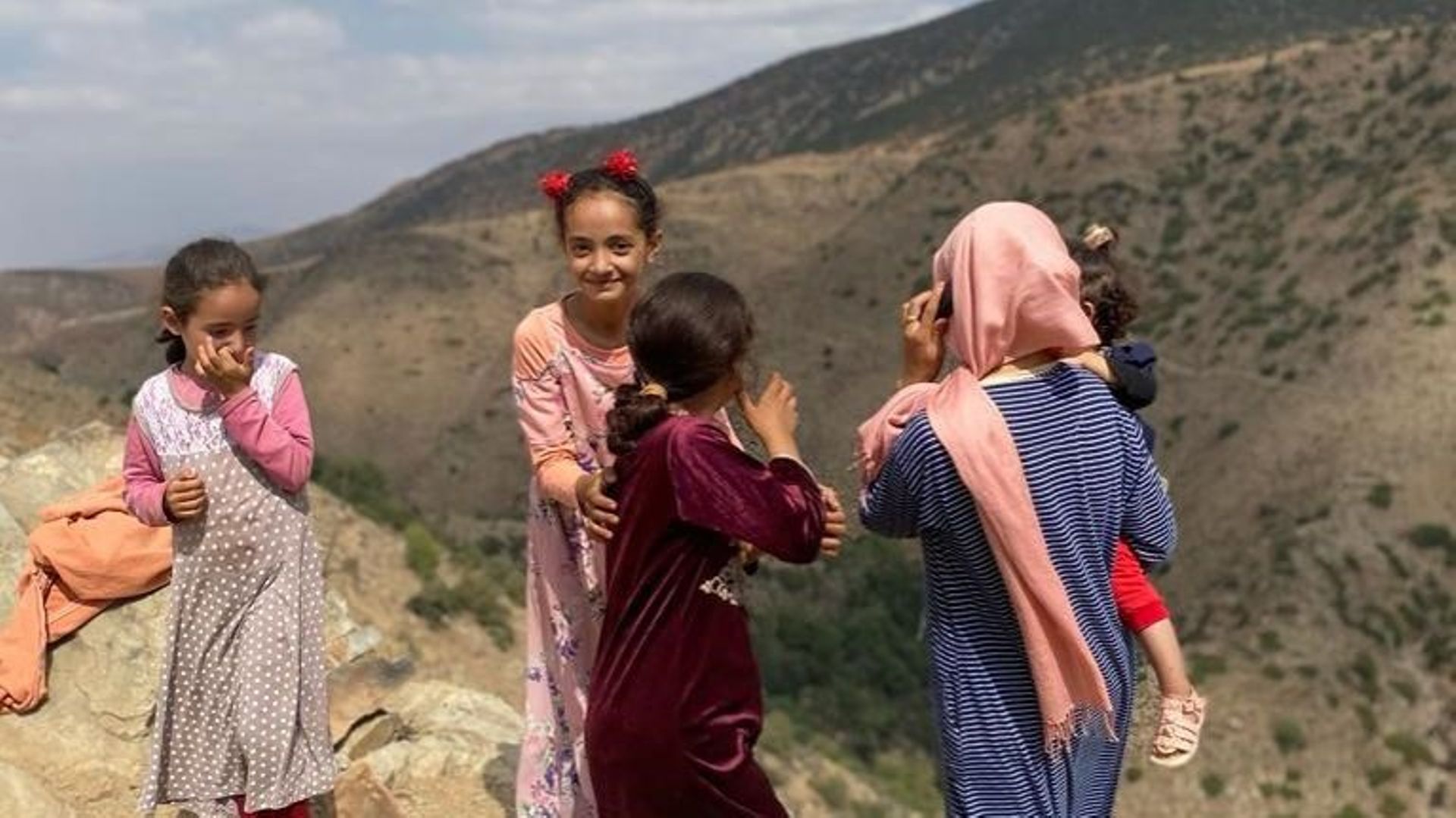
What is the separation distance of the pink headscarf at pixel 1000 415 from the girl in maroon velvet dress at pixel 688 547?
309 millimetres

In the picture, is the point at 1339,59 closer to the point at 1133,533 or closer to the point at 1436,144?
the point at 1436,144

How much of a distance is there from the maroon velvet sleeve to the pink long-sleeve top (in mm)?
1224

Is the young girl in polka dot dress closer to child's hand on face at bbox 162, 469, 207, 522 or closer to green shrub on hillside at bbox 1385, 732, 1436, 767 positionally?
child's hand on face at bbox 162, 469, 207, 522

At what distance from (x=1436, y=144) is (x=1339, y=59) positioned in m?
9.37

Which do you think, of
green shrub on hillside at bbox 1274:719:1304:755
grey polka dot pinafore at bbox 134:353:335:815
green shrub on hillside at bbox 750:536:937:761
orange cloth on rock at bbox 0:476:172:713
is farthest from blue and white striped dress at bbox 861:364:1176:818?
green shrub on hillside at bbox 1274:719:1304:755

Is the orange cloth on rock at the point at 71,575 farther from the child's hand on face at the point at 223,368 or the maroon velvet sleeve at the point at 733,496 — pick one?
the maroon velvet sleeve at the point at 733,496

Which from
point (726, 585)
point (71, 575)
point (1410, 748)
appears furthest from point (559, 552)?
point (1410, 748)

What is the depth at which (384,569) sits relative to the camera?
11.5 metres

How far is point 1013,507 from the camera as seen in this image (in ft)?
8.47

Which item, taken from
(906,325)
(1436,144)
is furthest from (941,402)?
(1436,144)

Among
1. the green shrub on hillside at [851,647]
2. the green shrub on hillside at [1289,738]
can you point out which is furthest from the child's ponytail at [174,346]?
the green shrub on hillside at [1289,738]

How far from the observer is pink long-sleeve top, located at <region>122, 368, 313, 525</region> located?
3184 mm

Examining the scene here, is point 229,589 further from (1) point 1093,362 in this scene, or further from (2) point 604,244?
(1) point 1093,362

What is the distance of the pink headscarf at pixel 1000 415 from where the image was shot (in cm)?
258
